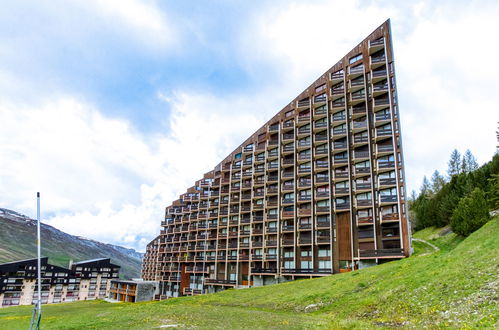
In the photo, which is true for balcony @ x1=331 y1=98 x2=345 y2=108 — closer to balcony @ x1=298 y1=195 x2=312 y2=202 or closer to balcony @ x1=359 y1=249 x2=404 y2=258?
balcony @ x1=298 y1=195 x2=312 y2=202

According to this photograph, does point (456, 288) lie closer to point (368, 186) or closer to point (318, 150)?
point (368, 186)

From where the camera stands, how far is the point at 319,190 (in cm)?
6262

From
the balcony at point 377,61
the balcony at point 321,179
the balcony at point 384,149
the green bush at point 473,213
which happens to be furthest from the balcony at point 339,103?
the green bush at point 473,213

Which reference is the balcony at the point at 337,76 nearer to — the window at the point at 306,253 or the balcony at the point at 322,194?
the balcony at the point at 322,194

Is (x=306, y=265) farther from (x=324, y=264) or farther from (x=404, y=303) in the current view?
(x=404, y=303)

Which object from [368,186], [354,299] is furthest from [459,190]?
[354,299]

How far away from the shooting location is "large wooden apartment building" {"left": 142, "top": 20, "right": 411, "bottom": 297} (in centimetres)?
5366

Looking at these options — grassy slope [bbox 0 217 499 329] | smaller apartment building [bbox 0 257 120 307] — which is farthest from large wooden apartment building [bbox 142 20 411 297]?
smaller apartment building [bbox 0 257 120 307]

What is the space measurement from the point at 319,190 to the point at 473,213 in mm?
25290

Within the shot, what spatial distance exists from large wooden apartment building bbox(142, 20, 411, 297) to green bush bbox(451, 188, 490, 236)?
23.6 ft

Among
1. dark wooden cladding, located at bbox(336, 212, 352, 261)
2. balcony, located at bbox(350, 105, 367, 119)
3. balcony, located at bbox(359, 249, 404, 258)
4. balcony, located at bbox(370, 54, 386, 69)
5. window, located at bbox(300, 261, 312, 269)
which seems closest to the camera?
balcony, located at bbox(359, 249, 404, 258)

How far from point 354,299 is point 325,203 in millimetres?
36191

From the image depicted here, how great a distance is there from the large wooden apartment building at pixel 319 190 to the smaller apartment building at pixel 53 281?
4869 centimetres

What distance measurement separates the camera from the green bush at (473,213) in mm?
42656
